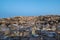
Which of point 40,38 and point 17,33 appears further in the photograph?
point 17,33

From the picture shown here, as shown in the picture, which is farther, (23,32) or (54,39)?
(23,32)

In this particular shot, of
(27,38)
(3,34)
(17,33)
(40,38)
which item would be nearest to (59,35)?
(40,38)

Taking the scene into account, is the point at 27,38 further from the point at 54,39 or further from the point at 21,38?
the point at 54,39

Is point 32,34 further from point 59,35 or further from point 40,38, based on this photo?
point 59,35

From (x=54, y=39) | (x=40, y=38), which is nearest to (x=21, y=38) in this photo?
(x=40, y=38)

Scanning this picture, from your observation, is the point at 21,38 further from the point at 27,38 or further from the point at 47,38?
the point at 47,38

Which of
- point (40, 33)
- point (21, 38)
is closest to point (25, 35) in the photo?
point (21, 38)

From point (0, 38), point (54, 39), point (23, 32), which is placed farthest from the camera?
point (23, 32)

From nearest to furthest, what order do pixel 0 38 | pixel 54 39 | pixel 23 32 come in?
pixel 54 39
pixel 0 38
pixel 23 32
